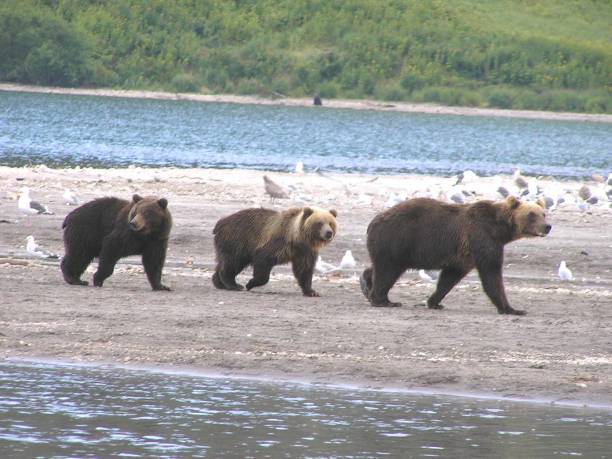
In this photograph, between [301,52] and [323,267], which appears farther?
[301,52]

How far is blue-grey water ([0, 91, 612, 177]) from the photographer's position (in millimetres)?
34062

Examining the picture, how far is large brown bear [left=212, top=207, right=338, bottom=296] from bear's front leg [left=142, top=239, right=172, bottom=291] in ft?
1.92

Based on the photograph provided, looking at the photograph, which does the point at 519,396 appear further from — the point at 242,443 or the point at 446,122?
the point at 446,122

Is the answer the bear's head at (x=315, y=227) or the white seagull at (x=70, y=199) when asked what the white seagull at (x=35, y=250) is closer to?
the bear's head at (x=315, y=227)

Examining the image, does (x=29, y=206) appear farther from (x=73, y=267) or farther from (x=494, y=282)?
(x=494, y=282)

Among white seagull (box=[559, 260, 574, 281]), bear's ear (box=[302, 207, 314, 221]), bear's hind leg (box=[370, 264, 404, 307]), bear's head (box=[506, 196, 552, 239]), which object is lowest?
white seagull (box=[559, 260, 574, 281])

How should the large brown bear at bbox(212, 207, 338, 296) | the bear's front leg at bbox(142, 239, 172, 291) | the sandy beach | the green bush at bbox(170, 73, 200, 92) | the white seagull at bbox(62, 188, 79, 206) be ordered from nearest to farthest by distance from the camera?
the sandy beach
the bear's front leg at bbox(142, 239, 172, 291)
the large brown bear at bbox(212, 207, 338, 296)
the white seagull at bbox(62, 188, 79, 206)
the green bush at bbox(170, 73, 200, 92)

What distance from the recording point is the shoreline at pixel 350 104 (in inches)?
3243

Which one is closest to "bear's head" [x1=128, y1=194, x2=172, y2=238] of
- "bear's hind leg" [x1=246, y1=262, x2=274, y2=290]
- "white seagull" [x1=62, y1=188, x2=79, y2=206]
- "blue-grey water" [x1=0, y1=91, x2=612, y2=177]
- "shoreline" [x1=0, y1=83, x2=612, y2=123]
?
"bear's hind leg" [x1=246, y1=262, x2=274, y2=290]

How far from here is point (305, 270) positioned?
11648 millimetres

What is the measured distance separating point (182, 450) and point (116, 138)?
35.0 m

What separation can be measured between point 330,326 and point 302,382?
128 centimetres

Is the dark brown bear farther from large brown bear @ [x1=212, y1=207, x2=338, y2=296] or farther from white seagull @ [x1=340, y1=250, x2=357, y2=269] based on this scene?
white seagull @ [x1=340, y1=250, x2=357, y2=269]

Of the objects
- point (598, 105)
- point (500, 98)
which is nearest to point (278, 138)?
point (500, 98)
